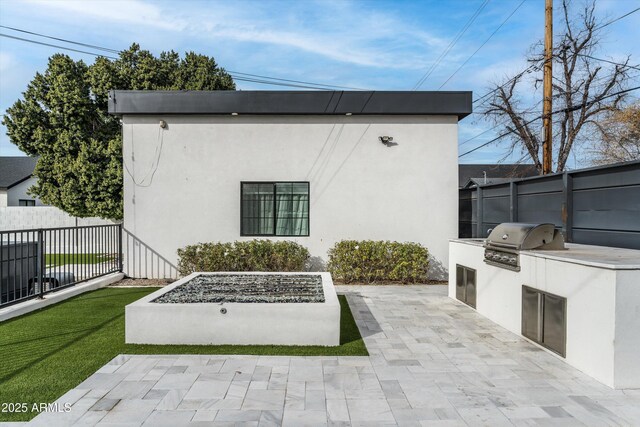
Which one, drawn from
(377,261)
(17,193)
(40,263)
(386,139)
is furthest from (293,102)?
(17,193)

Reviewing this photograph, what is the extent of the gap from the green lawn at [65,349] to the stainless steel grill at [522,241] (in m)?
2.18

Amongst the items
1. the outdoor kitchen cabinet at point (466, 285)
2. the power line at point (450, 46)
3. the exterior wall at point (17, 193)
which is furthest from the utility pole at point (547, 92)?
the exterior wall at point (17, 193)

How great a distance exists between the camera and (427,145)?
8.57 meters

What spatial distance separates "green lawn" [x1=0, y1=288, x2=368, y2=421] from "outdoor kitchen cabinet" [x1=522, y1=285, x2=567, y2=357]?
1976 mm

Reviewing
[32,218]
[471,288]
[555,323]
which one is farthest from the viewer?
[32,218]

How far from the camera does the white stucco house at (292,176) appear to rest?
8.56 meters

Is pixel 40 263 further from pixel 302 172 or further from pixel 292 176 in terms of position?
pixel 302 172

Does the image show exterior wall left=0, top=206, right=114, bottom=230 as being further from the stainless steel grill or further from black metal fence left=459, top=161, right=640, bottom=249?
the stainless steel grill

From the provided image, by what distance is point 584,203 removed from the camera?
546cm

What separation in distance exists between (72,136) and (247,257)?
9142mm

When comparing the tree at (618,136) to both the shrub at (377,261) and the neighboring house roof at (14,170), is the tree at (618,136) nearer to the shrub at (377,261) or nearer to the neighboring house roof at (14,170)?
the shrub at (377,261)

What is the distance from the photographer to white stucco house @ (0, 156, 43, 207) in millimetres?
21984

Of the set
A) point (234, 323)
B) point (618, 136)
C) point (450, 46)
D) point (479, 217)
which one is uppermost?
point (450, 46)

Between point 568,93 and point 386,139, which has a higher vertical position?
point 568,93
